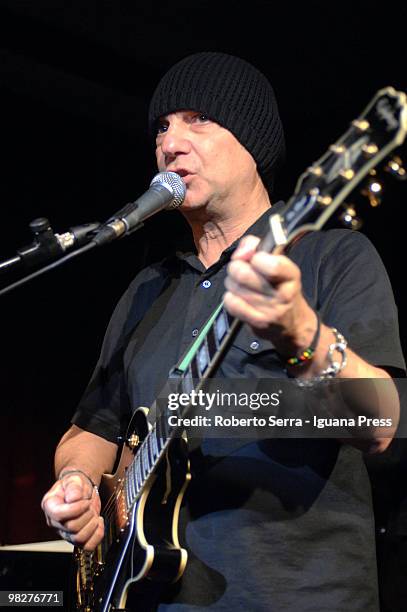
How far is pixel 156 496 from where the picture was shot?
1484 mm

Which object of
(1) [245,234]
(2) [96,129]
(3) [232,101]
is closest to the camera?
(1) [245,234]

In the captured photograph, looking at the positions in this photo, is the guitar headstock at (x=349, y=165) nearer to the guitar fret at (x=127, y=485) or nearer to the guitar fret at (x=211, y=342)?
the guitar fret at (x=211, y=342)

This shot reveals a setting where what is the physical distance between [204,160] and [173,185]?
26 centimetres

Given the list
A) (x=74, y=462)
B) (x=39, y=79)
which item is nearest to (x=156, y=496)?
(x=74, y=462)

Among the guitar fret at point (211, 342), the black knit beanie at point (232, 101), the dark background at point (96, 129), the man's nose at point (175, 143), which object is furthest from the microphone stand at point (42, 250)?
the dark background at point (96, 129)

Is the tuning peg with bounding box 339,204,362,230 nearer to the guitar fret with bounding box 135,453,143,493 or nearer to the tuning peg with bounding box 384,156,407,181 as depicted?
the tuning peg with bounding box 384,156,407,181

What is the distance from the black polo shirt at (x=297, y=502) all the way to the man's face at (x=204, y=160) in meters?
0.34

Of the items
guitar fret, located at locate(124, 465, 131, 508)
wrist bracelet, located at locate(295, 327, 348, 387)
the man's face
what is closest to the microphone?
the man's face

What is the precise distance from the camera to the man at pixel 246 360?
47.5 inches

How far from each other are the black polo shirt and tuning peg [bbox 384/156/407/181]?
0.36 m

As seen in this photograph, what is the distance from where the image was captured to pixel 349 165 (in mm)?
1103

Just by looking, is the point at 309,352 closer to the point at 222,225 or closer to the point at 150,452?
the point at 150,452

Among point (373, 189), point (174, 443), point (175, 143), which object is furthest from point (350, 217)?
point (175, 143)

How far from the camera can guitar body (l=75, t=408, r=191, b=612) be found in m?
1.43
